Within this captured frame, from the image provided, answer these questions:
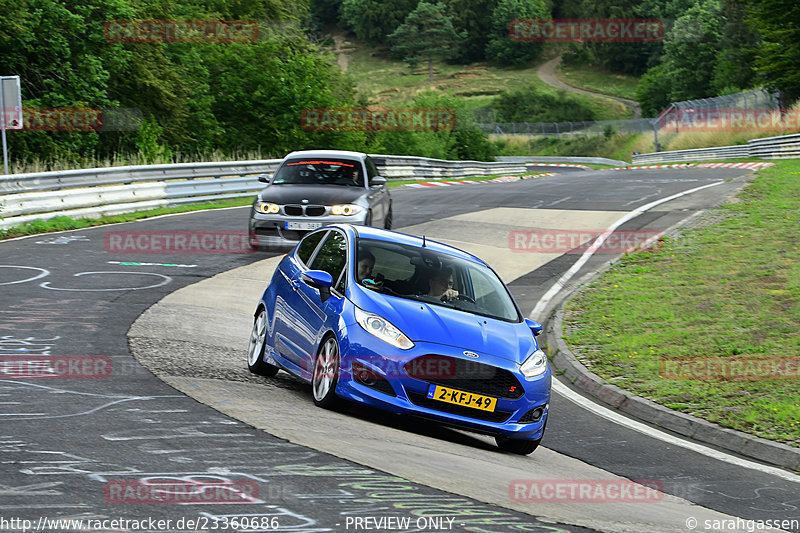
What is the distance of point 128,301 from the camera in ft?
43.4

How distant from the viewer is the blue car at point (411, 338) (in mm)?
7895

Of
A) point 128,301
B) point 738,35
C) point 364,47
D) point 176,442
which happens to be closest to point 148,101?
point 128,301

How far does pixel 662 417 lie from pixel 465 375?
2.85 metres

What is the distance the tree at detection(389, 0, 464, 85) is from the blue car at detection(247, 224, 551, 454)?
15242 cm

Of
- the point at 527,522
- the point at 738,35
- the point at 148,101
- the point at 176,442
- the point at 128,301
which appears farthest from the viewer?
the point at 738,35

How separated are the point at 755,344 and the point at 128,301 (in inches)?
315

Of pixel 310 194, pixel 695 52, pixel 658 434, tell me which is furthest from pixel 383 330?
pixel 695 52

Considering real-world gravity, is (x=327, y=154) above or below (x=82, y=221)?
above

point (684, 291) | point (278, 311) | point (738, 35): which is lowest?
point (684, 291)

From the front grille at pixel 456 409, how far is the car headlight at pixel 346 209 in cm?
1007

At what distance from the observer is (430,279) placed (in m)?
9.11

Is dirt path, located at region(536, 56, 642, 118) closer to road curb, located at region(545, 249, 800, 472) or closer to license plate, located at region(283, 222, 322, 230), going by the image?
license plate, located at region(283, 222, 322, 230)

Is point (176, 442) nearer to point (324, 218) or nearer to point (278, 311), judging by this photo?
point (278, 311)

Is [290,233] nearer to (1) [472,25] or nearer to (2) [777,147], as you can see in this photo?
(2) [777,147]
